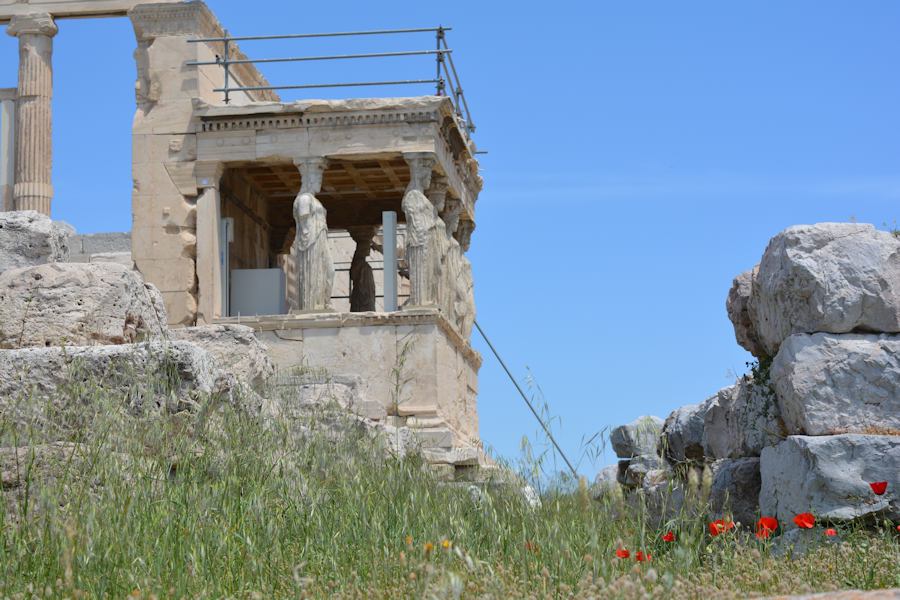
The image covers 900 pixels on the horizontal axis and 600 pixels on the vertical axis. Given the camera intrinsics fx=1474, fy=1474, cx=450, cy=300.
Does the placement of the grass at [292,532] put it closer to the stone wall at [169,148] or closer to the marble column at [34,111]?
the stone wall at [169,148]

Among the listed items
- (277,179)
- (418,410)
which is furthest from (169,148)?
(418,410)

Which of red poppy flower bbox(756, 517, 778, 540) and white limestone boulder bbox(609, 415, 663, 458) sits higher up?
→ white limestone boulder bbox(609, 415, 663, 458)

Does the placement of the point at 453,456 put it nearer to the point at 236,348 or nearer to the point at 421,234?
the point at 236,348

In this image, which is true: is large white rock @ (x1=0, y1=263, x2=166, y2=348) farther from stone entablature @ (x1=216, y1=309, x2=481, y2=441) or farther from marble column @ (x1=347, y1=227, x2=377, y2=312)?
marble column @ (x1=347, y1=227, x2=377, y2=312)

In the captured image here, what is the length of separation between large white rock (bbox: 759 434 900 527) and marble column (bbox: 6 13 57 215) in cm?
1881

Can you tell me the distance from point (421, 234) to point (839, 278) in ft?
44.4

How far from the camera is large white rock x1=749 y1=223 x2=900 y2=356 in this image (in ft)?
22.8

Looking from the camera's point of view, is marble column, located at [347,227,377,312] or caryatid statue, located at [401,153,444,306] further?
marble column, located at [347,227,377,312]

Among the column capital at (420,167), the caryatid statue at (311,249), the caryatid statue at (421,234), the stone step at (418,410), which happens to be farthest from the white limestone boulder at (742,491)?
the column capital at (420,167)

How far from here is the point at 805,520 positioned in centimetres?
629

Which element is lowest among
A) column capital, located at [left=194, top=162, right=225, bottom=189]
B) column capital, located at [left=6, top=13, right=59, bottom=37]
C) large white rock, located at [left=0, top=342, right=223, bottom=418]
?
large white rock, located at [left=0, top=342, right=223, bottom=418]

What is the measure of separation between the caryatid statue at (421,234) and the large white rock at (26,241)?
9006 millimetres

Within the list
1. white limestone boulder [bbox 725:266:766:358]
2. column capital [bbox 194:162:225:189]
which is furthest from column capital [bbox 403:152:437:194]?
white limestone boulder [bbox 725:266:766:358]

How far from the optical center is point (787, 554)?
6223 millimetres
